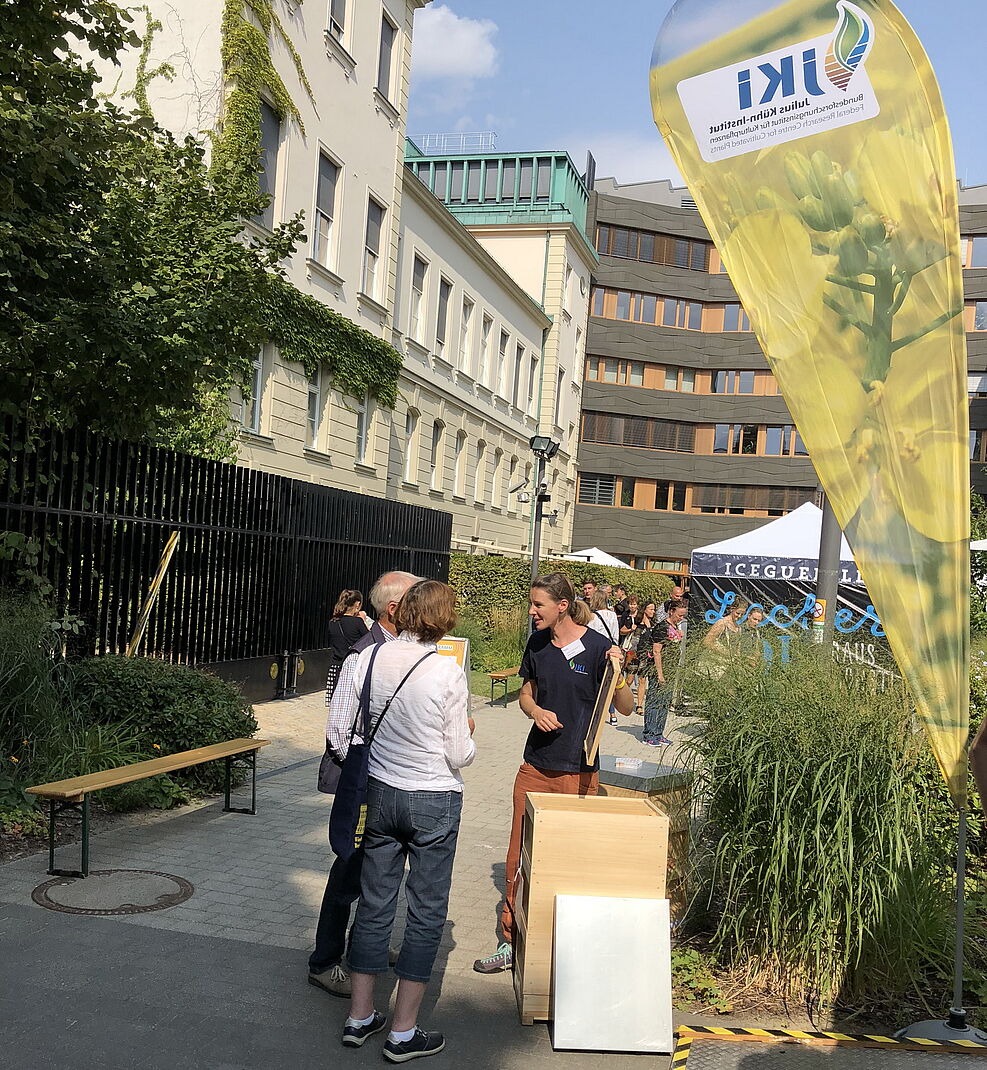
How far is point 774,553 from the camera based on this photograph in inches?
784

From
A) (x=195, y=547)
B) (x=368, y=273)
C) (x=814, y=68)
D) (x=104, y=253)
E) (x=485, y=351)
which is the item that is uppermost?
(x=485, y=351)

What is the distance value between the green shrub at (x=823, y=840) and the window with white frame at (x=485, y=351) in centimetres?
3145

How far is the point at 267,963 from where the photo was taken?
514cm

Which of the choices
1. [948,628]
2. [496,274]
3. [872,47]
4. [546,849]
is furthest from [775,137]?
[496,274]

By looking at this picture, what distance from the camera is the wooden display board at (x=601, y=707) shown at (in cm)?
558

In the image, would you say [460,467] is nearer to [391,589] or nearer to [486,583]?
[486,583]

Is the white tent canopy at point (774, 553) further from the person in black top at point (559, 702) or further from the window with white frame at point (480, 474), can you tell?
the window with white frame at point (480, 474)

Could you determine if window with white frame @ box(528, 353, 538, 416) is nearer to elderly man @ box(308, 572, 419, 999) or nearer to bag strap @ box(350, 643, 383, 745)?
elderly man @ box(308, 572, 419, 999)

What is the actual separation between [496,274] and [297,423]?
53.4 feet

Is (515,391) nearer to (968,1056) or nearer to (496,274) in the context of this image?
(496,274)

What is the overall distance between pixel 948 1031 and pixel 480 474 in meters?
32.9

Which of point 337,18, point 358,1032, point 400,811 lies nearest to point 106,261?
point 400,811

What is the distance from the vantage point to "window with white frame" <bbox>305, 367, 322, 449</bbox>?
76.1 feet

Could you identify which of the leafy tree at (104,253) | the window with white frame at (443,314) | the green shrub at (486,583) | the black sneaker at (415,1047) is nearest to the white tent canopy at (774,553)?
the green shrub at (486,583)
